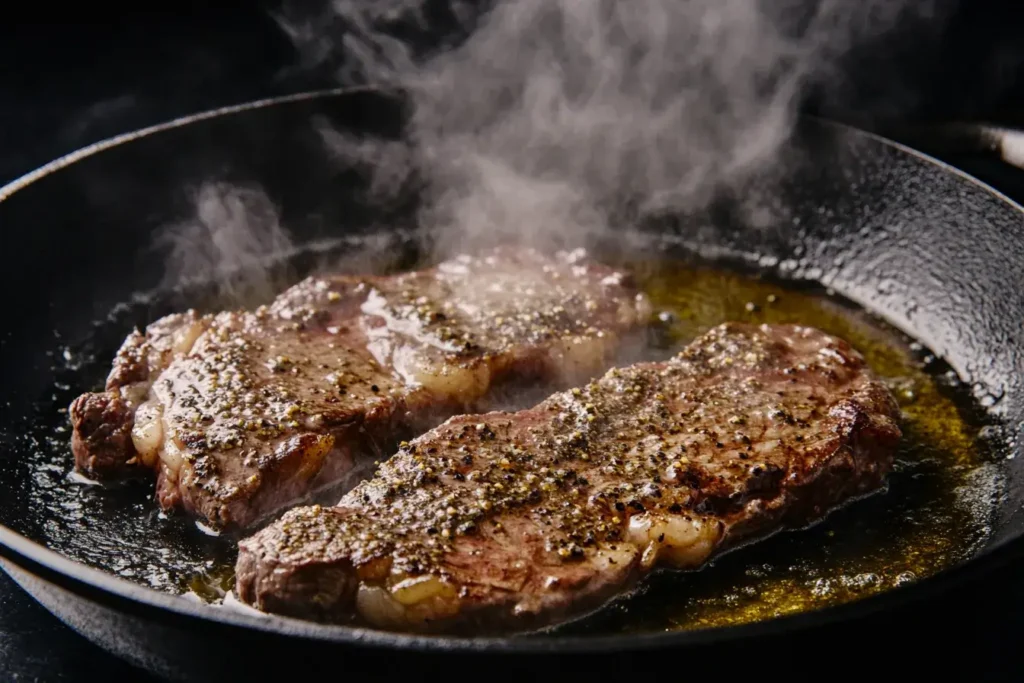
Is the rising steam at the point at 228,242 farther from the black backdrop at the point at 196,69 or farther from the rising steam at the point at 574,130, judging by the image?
the black backdrop at the point at 196,69

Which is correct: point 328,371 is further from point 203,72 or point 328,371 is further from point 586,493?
point 203,72

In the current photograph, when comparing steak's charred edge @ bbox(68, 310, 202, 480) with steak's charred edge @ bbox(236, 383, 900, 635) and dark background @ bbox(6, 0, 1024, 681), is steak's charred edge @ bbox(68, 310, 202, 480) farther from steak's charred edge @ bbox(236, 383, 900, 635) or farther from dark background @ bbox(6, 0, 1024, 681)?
dark background @ bbox(6, 0, 1024, 681)

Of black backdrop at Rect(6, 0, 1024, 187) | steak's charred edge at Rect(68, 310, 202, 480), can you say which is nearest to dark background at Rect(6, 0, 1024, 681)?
black backdrop at Rect(6, 0, 1024, 187)

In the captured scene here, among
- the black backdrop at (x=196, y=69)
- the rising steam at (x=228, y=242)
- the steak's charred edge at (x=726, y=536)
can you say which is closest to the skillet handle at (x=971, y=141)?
the black backdrop at (x=196, y=69)

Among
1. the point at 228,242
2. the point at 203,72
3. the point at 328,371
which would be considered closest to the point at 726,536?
the point at 328,371

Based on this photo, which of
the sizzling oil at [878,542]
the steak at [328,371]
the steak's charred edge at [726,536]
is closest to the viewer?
the steak's charred edge at [726,536]

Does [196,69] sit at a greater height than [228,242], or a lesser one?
greater
